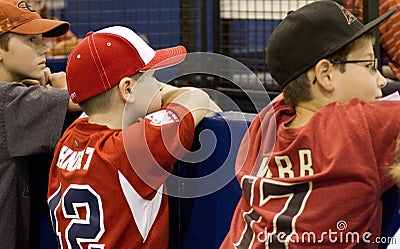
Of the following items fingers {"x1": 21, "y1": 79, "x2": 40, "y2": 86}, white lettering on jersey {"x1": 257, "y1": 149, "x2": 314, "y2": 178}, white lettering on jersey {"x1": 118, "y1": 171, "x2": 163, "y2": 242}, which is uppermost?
fingers {"x1": 21, "y1": 79, "x2": 40, "y2": 86}

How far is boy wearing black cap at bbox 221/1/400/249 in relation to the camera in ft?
5.95

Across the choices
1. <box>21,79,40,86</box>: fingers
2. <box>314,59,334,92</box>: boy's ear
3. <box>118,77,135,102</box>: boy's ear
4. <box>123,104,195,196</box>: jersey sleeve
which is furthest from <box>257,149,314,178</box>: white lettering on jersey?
<box>21,79,40,86</box>: fingers

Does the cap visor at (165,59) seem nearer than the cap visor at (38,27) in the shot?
Yes

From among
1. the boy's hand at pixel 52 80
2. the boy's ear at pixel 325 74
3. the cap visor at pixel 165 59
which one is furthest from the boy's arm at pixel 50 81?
the boy's ear at pixel 325 74

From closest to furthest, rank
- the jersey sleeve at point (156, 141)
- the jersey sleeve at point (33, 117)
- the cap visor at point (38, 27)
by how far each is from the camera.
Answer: the jersey sleeve at point (156, 141)
the jersey sleeve at point (33, 117)
the cap visor at point (38, 27)

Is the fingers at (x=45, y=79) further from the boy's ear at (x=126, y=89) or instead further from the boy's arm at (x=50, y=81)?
the boy's ear at (x=126, y=89)

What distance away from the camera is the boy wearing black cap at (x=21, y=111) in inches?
104

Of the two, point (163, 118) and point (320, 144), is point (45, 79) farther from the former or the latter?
point (320, 144)

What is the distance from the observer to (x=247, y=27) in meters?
4.57

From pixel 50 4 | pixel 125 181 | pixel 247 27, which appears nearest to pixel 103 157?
pixel 125 181

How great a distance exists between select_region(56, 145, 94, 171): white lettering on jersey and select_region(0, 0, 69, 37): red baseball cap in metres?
0.56

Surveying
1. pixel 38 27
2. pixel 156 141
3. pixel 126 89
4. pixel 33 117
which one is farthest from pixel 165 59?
pixel 38 27

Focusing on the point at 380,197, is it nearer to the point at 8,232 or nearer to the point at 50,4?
the point at 8,232

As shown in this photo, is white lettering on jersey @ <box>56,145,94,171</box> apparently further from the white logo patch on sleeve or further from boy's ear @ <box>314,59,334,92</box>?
boy's ear @ <box>314,59,334,92</box>
